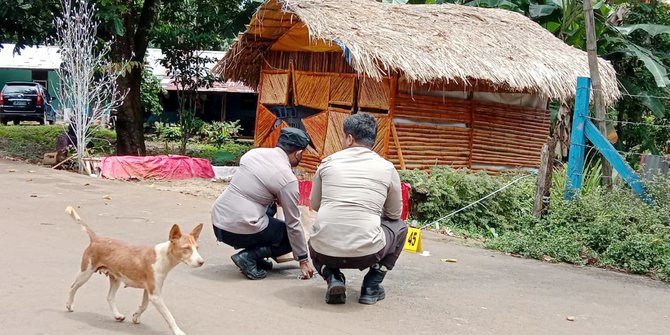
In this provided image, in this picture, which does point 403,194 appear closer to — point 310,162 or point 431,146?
point 431,146

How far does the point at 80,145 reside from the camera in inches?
553

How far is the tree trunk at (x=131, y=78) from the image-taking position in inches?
646

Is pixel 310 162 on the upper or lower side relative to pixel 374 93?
lower

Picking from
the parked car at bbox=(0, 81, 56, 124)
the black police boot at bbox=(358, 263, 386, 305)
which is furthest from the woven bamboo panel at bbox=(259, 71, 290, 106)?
the parked car at bbox=(0, 81, 56, 124)

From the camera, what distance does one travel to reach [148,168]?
13234mm

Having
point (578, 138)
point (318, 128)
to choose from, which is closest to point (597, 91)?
point (578, 138)

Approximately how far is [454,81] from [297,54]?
141 inches

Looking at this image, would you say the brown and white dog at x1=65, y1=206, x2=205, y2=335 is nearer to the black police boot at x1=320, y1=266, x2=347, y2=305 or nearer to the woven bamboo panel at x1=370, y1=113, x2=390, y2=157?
the black police boot at x1=320, y1=266, x2=347, y2=305

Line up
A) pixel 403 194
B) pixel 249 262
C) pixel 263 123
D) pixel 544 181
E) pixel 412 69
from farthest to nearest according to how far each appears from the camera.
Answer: pixel 263 123, pixel 412 69, pixel 403 194, pixel 544 181, pixel 249 262

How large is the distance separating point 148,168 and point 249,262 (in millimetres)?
7450

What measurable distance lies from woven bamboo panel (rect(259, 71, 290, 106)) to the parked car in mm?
15449

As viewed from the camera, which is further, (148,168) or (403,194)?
(148,168)

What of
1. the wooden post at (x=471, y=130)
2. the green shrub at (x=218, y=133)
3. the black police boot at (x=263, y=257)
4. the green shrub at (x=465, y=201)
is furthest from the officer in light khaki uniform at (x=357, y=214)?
the green shrub at (x=218, y=133)

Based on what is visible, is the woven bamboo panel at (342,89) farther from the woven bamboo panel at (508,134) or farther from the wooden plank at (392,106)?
the woven bamboo panel at (508,134)
